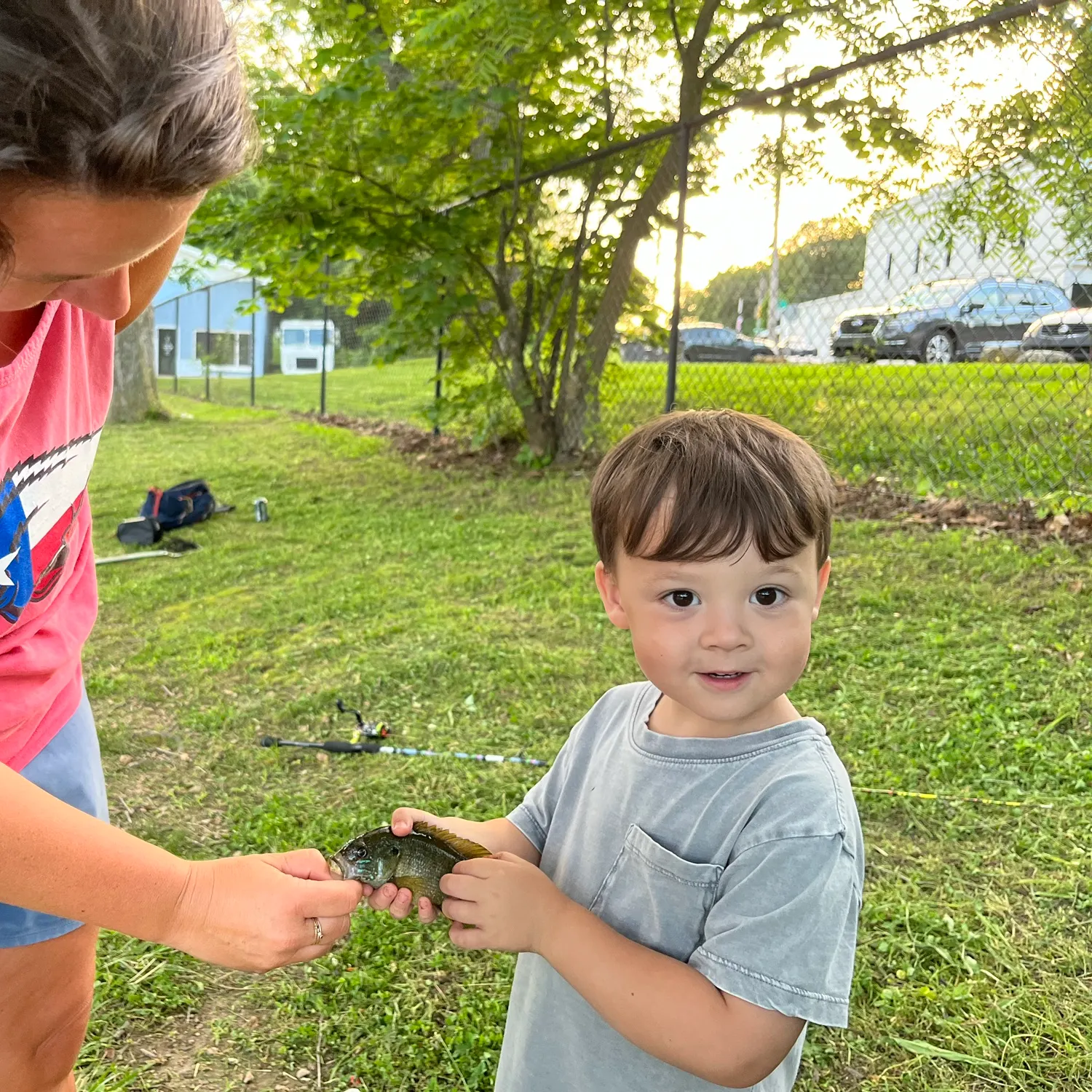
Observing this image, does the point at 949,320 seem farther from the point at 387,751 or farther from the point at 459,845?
the point at 459,845

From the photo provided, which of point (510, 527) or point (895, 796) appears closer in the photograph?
point (895, 796)

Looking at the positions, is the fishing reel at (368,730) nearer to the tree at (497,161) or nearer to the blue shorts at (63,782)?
the blue shorts at (63,782)

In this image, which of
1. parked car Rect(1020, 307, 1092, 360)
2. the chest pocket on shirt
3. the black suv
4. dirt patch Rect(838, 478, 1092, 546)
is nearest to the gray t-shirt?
the chest pocket on shirt

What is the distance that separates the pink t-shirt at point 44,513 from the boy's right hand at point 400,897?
1.85 feet

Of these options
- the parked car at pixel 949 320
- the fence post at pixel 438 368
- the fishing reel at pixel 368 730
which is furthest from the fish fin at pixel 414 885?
the fence post at pixel 438 368

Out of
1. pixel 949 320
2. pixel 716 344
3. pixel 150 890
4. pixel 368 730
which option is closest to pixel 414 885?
pixel 150 890

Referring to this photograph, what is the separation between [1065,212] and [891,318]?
126 centimetres

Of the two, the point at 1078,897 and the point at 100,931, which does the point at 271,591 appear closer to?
the point at 100,931

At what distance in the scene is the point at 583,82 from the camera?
6746 mm

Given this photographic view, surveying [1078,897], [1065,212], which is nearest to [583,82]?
[1065,212]

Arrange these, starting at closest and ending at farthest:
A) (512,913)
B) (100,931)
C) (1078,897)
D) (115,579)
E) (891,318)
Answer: (512,913) < (1078,897) < (100,931) < (891,318) < (115,579)

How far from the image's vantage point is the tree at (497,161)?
6.09 m

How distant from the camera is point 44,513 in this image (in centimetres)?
136

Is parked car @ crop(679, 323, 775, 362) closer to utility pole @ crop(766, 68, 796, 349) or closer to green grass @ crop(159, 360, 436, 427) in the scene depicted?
utility pole @ crop(766, 68, 796, 349)
